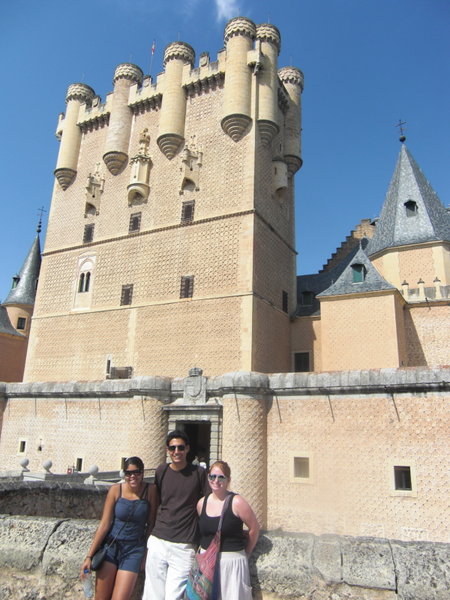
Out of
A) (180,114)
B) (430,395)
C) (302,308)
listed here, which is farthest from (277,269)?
(430,395)

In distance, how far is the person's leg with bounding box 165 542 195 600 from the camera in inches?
129

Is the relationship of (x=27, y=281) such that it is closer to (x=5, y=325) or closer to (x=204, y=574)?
(x=5, y=325)

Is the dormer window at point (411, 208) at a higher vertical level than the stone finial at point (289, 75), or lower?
lower

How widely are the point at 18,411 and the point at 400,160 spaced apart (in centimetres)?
2132

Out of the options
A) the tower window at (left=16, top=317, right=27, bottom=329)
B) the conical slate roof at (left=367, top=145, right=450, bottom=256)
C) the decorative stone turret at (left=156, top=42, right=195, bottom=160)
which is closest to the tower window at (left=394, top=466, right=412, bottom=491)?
the conical slate roof at (left=367, top=145, right=450, bottom=256)

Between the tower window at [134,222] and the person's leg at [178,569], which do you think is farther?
the tower window at [134,222]

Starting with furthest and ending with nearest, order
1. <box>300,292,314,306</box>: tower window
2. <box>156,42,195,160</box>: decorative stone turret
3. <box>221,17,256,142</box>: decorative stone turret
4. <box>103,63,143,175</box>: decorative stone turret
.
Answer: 1. <box>103,63,143,175</box>: decorative stone turret
2. <box>300,292,314,306</box>: tower window
3. <box>156,42,195,160</box>: decorative stone turret
4. <box>221,17,256,142</box>: decorative stone turret

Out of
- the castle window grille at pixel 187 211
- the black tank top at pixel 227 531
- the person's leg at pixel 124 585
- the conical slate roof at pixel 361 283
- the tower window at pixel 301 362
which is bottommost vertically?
the person's leg at pixel 124 585

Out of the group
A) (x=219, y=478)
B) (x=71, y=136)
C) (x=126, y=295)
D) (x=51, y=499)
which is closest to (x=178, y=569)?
(x=219, y=478)

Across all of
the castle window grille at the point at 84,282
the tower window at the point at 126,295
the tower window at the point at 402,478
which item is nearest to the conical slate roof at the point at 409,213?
the tower window at the point at 126,295

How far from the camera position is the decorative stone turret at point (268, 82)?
2055 cm

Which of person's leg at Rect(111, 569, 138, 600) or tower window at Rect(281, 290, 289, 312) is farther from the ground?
tower window at Rect(281, 290, 289, 312)

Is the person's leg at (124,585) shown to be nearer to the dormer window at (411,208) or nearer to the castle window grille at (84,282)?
the castle window grille at (84,282)

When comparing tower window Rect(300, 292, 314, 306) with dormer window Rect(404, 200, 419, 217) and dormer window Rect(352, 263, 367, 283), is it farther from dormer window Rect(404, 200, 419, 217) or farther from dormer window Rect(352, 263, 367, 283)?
dormer window Rect(404, 200, 419, 217)
